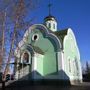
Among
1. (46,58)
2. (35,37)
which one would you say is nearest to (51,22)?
(35,37)

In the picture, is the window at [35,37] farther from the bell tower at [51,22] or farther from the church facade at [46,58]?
the bell tower at [51,22]

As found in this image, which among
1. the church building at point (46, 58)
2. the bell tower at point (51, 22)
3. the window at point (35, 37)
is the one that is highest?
the bell tower at point (51, 22)

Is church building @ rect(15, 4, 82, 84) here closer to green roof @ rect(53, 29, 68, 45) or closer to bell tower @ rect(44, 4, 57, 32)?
green roof @ rect(53, 29, 68, 45)

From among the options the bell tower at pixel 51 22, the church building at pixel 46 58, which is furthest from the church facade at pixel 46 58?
the bell tower at pixel 51 22

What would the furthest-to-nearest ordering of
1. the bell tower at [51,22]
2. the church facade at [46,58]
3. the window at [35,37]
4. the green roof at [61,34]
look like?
the bell tower at [51,22]
the window at [35,37]
the green roof at [61,34]
the church facade at [46,58]

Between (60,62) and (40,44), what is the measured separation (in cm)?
436

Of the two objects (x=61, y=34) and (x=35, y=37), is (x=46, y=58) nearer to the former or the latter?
(x=35, y=37)

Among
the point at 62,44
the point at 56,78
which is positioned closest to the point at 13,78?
the point at 56,78

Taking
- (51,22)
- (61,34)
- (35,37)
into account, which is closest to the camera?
(61,34)

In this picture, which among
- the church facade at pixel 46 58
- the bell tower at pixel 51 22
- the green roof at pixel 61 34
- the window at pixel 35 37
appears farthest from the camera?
the bell tower at pixel 51 22

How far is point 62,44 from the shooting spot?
2306cm

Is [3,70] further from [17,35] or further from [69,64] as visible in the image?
[69,64]

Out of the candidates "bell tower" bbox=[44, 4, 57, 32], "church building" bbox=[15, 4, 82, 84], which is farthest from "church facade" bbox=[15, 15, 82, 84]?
"bell tower" bbox=[44, 4, 57, 32]

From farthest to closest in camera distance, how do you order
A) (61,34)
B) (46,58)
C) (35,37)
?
(35,37) < (61,34) < (46,58)
